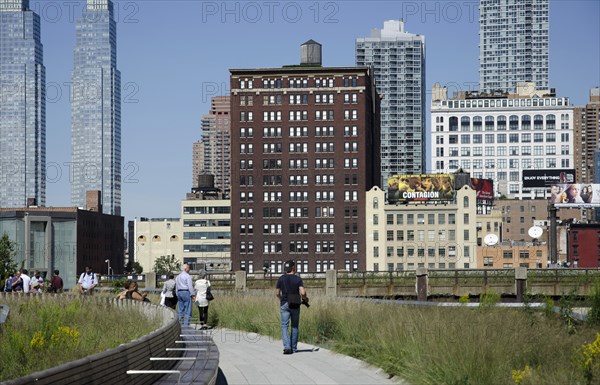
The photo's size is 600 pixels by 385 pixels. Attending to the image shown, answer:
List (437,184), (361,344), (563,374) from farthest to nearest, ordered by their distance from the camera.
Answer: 1. (437,184)
2. (361,344)
3. (563,374)

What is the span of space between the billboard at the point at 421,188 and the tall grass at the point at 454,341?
13946 centimetres

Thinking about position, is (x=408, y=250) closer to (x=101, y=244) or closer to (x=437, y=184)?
(x=437, y=184)

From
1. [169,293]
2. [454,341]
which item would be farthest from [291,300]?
[169,293]

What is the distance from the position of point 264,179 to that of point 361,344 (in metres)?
148

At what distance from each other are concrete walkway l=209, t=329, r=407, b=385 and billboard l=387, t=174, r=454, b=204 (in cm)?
14135

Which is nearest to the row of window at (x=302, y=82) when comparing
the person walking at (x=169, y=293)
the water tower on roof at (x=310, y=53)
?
the water tower on roof at (x=310, y=53)

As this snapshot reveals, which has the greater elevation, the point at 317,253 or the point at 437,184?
the point at 437,184

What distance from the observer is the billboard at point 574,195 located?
174125 mm

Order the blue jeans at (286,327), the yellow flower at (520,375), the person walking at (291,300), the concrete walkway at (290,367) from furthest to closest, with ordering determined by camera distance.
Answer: the person walking at (291,300)
the blue jeans at (286,327)
the concrete walkway at (290,367)
the yellow flower at (520,375)

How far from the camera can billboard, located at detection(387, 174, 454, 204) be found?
165375mm

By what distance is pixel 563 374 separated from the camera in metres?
14.7

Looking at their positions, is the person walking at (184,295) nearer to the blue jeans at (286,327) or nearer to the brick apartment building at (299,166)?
the blue jeans at (286,327)

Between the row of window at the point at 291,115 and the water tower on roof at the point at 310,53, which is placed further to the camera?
the water tower on roof at the point at 310,53

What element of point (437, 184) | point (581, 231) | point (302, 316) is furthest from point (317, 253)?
point (302, 316)
